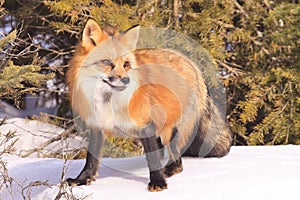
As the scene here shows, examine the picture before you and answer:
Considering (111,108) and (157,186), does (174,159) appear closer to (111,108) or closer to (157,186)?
(157,186)

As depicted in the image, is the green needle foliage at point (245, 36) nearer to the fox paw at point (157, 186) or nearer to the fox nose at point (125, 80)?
the fox nose at point (125, 80)

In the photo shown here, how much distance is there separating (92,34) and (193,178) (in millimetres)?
1013

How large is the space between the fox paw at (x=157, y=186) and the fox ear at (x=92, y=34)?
33.8 inches

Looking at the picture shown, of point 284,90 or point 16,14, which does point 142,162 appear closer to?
point 284,90

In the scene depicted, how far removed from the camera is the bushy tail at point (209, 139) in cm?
337

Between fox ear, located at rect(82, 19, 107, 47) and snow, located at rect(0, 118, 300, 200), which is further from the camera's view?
fox ear, located at rect(82, 19, 107, 47)

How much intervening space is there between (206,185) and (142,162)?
85 centimetres

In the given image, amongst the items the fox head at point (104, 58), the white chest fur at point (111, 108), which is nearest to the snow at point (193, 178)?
the white chest fur at point (111, 108)

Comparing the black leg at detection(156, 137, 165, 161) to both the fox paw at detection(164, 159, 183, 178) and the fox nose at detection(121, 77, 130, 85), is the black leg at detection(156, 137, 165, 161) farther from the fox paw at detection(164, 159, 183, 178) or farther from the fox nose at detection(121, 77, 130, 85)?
the fox nose at detection(121, 77, 130, 85)

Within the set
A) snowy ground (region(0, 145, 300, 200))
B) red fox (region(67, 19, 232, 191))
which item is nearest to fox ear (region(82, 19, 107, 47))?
red fox (region(67, 19, 232, 191))

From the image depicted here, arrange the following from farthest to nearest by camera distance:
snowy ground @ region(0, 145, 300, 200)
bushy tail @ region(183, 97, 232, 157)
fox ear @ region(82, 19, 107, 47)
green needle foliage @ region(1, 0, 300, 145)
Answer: green needle foliage @ region(1, 0, 300, 145)
bushy tail @ region(183, 97, 232, 157)
fox ear @ region(82, 19, 107, 47)
snowy ground @ region(0, 145, 300, 200)

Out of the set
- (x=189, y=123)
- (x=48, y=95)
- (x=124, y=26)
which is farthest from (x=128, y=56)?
(x=48, y=95)

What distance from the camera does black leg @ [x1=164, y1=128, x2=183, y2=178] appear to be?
3072mm

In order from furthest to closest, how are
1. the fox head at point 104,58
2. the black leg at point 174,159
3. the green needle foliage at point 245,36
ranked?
the green needle foliage at point 245,36 → the black leg at point 174,159 → the fox head at point 104,58
